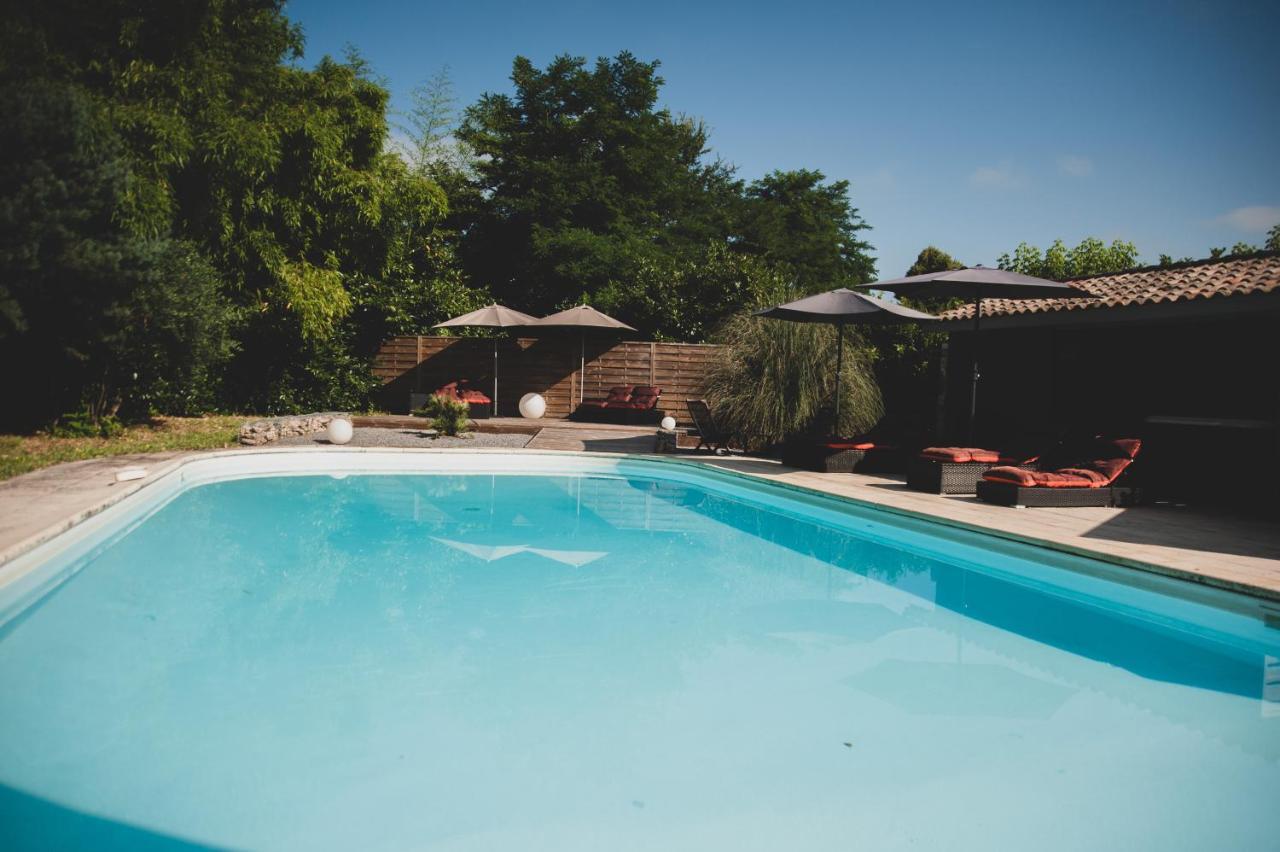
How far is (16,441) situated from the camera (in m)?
9.57

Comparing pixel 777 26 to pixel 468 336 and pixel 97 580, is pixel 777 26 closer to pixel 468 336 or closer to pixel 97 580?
pixel 468 336

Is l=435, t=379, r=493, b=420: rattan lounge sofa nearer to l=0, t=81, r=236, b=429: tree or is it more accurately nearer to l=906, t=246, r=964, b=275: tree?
l=0, t=81, r=236, b=429: tree

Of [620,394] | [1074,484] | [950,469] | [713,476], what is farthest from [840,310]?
[620,394]

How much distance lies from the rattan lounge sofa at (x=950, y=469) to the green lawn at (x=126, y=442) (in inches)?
367

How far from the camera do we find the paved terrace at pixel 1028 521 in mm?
4918

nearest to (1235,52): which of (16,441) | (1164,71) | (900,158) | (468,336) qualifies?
(1164,71)

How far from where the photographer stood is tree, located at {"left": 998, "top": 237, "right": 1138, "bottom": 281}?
76.3 feet

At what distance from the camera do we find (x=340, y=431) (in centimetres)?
1129

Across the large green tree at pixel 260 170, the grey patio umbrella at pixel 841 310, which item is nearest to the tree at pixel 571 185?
the large green tree at pixel 260 170

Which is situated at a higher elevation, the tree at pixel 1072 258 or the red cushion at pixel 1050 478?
the tree at pixel 1072 258

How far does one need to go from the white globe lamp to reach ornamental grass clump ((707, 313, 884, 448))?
4607mm

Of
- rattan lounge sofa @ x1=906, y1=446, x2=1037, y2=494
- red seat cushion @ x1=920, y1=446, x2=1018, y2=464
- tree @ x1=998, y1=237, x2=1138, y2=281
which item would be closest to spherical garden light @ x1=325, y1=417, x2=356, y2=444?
rattan lounge sofa @ x1=906, y1=446, x2=1037, y2=494

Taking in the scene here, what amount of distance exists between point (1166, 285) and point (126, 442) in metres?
14.1

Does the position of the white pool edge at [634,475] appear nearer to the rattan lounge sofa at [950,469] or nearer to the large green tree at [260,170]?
the rattan lounge sofa at [950,469]
